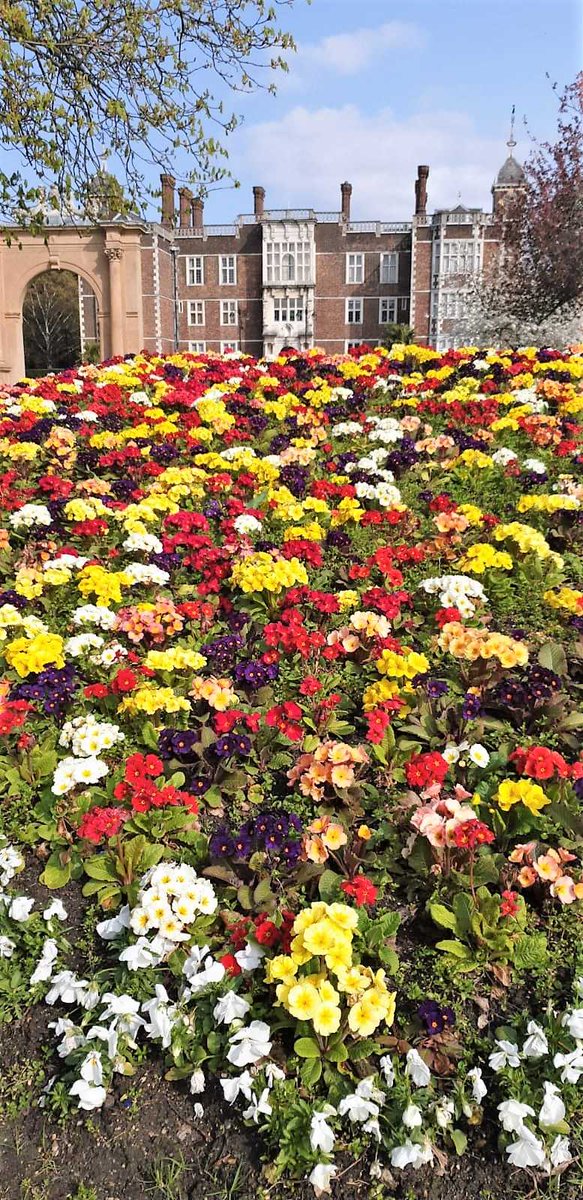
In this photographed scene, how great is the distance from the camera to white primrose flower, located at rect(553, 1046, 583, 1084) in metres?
2.16

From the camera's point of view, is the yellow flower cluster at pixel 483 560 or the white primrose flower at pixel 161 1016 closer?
the white primrose flower at pixel 161 1016

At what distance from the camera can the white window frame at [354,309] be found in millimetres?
50409

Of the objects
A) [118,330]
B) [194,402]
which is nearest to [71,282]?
[118,330]

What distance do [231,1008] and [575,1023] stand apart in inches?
39.0

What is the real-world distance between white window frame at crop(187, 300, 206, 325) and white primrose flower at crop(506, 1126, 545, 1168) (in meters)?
52.6

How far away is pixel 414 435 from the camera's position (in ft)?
23.5

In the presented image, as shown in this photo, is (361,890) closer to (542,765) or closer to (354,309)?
(542,765)

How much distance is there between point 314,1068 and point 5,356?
3611cm

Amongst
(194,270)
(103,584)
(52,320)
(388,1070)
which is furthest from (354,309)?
(388,1070)

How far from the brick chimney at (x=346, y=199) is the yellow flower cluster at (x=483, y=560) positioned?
5152 cm

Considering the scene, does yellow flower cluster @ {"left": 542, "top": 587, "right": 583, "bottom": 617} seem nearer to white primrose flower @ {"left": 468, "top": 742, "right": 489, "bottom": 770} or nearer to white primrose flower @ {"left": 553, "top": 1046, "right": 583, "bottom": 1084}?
white primrose flower @ {"left": 468, "top": 742, "right": 489, "bottom": 770}

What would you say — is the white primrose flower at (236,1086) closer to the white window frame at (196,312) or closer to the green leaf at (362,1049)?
the green leaf at (362,1049)

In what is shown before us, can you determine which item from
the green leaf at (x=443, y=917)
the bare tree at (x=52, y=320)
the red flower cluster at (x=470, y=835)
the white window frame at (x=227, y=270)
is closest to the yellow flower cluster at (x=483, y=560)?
the red flower cluster at (x=470, y=835)

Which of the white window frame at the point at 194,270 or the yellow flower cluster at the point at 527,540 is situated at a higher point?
the white window frame at the point at 194,270
